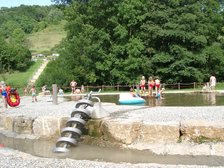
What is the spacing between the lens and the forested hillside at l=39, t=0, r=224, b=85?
4034 centimetres

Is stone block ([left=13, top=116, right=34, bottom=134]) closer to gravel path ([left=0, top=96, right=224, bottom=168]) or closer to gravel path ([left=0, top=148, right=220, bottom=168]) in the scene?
gravel path ([left=0, top=96, right=224, bottom=168])

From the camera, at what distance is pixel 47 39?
133m

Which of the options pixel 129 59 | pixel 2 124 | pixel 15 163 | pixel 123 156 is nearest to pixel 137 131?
pixel 123 156

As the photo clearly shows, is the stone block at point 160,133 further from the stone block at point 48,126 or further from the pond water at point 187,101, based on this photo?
the pond water at point 187,101

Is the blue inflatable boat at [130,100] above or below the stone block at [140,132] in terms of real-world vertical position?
above

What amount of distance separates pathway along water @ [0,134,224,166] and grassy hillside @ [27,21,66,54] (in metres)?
105

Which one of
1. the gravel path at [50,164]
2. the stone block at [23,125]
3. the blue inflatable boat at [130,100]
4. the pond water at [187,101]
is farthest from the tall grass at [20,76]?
the gravel path at [50,164]

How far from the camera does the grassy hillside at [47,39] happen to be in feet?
399

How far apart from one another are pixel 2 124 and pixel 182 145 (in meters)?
8.57

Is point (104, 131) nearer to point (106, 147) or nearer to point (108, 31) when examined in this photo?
point (106, 147)

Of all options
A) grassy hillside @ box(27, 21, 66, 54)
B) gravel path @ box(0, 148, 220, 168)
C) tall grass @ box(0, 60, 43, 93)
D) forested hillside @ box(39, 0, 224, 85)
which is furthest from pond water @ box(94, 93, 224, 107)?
grassy hillside @ box(27, 21, 66, 54)

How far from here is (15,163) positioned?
9.74m

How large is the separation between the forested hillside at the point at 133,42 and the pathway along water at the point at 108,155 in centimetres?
2678

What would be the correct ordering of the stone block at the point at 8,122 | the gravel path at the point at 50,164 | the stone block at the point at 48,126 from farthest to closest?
the stone block at the point at 8,122, the stone block at the point at 48,126, the gravel path at the point at 50,164
